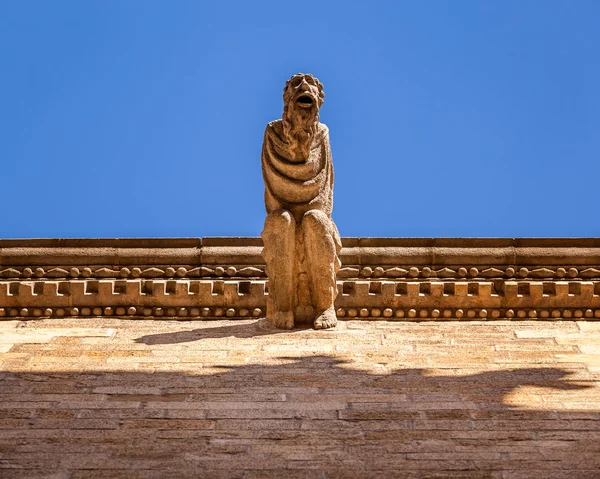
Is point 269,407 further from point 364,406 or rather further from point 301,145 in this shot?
point 301,145

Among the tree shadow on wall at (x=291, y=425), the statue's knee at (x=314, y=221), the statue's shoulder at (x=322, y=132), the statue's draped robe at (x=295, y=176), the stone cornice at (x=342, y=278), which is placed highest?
the statue's shoulder at (x=322, y=132)

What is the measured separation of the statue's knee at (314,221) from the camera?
983cm

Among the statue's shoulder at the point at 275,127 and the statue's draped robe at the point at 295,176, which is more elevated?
the statue's shoulder at the point at 275,127

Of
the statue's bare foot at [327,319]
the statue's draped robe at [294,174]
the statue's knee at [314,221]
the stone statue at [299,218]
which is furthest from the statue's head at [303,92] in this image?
the statue's bare foot at [327,319]

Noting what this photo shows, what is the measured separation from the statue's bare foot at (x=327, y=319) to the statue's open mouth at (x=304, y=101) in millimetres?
1682

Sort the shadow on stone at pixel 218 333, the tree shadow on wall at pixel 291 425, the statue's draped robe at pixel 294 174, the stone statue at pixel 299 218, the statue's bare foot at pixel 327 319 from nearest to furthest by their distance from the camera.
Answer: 1. the tree shadow on wall at pixel 291 425
2. the shadow on stone at pixel 218 333
3. the statue's bare foot at pixel 327 319
4. the stone statue at pixel 299 218
5. the statue's draped robe at pixel 294 174

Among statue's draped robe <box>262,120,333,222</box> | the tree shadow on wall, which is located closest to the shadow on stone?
statue's draped robe <box>262,120,333,222</box>

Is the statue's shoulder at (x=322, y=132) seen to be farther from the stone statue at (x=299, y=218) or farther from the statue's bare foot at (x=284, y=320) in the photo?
the statue's bare foot at (x=284, y=320)

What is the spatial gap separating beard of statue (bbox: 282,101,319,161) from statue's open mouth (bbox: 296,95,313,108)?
32 millimetres

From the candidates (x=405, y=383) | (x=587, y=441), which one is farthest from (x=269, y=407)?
(x=587, y=441)

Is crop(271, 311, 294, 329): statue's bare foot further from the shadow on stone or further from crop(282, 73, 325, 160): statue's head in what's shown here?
crop(282, 73, 325, 160): statue's head

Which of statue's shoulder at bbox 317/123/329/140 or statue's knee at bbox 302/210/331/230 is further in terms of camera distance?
statue's shoulder at bbox 317/123/329/140

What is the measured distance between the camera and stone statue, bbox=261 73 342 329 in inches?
387

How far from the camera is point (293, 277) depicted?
32.5 ft
